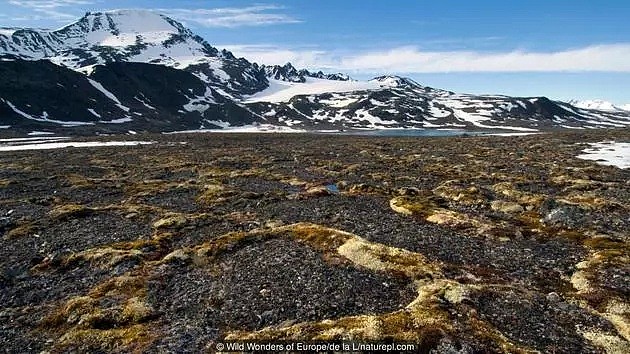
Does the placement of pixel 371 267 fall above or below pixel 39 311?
above

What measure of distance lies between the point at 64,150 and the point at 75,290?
97.6 meters

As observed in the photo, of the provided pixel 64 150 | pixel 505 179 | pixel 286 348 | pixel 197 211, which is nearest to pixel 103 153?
pixel 64 150

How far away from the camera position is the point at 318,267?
28.5 meters

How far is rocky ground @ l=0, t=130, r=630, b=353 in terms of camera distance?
21438mm

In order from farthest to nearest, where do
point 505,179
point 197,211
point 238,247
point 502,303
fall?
point 505,179 < point 197,211 < point 238,247 < point 502,303

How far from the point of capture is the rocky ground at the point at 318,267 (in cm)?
2144

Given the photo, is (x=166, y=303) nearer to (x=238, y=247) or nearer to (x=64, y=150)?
(x=238, y=247)


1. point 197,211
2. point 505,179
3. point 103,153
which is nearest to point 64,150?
point 103,153

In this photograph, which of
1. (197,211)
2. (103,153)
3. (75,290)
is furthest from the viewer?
(103,153)

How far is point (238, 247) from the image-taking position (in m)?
33.2

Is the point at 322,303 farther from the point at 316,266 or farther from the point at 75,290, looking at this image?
the point at 75,290

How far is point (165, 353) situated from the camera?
795 inches

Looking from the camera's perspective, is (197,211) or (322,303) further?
(197,211)

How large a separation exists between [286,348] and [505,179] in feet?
173
